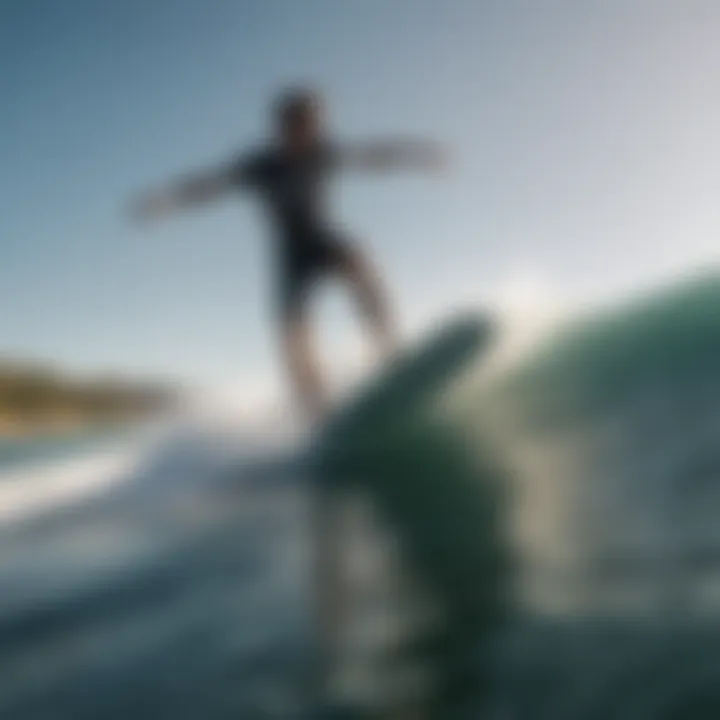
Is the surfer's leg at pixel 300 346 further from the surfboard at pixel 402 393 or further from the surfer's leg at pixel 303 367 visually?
the surfboard at pixel 402 393

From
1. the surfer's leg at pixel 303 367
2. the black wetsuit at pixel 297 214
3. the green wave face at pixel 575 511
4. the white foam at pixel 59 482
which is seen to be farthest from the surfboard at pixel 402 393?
the white foam at pixel 59 482

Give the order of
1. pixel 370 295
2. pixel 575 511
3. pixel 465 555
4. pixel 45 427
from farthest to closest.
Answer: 1. pixel 45 427
2. pixel 370 295
3. pixel 575 511
4. pixel 465 555

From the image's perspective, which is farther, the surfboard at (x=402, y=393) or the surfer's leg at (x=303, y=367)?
the surfer's leg at (x=303, y=367)

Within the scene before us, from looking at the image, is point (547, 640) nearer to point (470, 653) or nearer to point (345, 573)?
point (470, 653)

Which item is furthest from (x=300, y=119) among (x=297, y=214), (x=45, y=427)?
(x=45, y=427)

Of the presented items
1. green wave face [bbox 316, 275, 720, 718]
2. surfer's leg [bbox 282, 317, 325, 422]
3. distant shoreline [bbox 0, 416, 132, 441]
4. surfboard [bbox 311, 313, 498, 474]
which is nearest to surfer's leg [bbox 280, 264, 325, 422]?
surfer's leg [bbox 282, 317, 325, 422]

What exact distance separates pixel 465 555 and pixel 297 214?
4.62 ft

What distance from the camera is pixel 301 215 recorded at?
3484 millimetres

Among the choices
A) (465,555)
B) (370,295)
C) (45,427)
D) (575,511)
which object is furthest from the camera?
(45,427)

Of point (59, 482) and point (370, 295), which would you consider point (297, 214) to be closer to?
point (370, 295)

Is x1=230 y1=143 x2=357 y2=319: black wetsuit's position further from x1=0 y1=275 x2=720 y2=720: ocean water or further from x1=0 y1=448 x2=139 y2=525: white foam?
x1=0 y1=448 x2=139 y2=525: white foam

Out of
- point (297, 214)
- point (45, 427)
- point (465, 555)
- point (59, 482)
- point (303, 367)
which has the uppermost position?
point (45, 427)

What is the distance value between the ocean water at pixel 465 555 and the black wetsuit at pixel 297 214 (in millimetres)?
589

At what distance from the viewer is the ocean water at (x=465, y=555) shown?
212 cm
